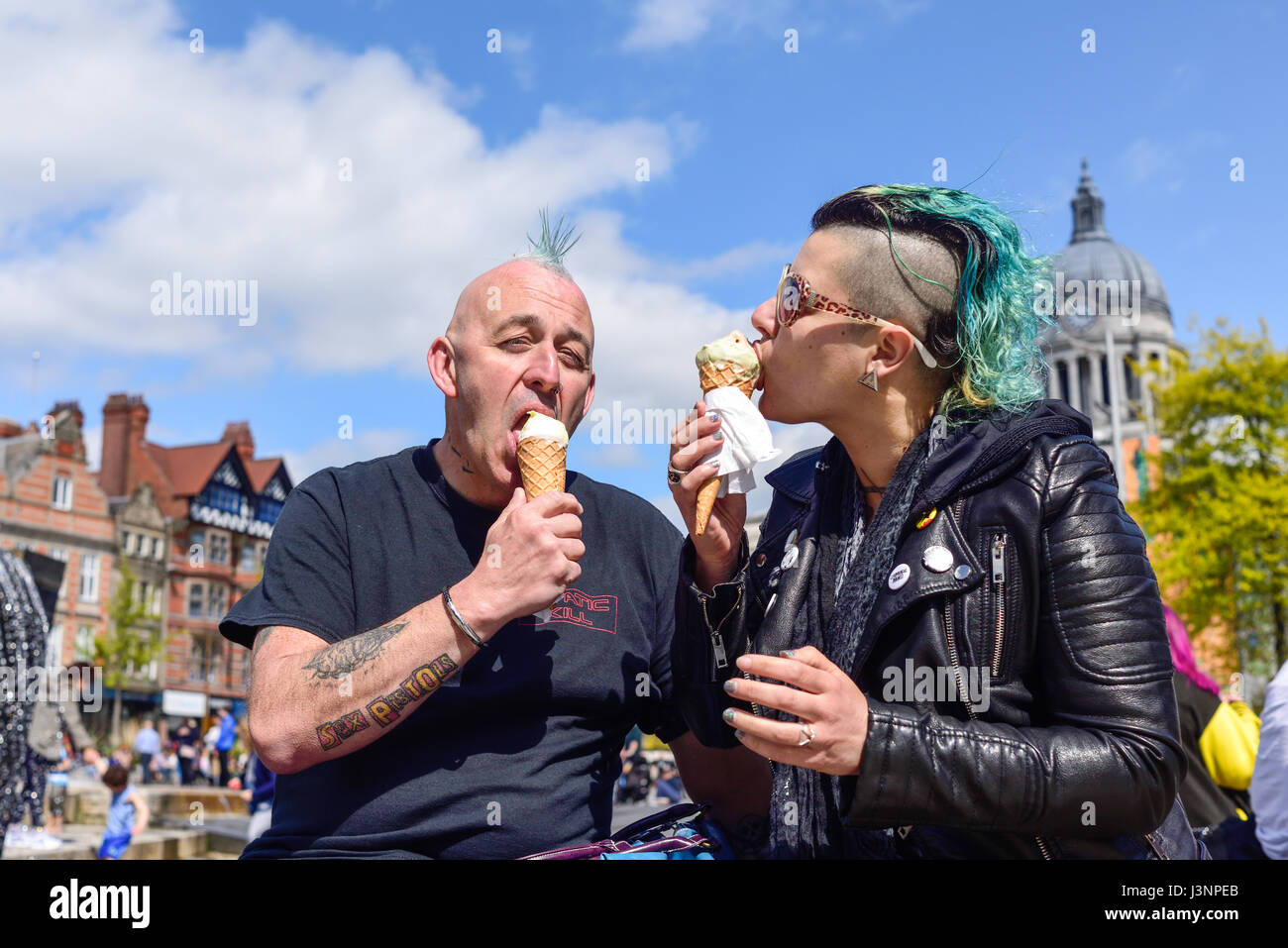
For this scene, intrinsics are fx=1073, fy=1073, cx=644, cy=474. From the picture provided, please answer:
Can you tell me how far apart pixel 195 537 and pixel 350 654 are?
6001 cm

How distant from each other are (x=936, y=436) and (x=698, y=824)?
132cm

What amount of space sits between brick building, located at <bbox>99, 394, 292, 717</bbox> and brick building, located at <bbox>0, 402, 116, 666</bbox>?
379cm

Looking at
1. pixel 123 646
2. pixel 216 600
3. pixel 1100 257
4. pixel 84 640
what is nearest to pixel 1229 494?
pixel 123 646

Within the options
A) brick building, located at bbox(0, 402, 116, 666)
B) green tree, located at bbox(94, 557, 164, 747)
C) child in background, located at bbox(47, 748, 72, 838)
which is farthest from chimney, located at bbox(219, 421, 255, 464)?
child in background, located at bbox(47, 748, 72, 838)

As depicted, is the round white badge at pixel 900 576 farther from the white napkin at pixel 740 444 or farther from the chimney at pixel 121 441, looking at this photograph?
the chimney at pixel 121 441

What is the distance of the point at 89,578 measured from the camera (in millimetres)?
50500

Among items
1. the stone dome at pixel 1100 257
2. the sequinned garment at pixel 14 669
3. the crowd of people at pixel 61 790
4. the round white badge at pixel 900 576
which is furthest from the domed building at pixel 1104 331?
the round white badge at pixel 900 576

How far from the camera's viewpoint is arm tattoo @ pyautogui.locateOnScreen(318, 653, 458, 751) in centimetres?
270

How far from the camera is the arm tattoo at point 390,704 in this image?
8.87ft

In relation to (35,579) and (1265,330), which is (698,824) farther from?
(1265,330)

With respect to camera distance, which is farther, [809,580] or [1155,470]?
[1155,470]

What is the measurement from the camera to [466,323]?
3420 millimetres

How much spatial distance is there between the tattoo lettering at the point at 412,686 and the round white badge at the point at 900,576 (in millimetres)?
1107
